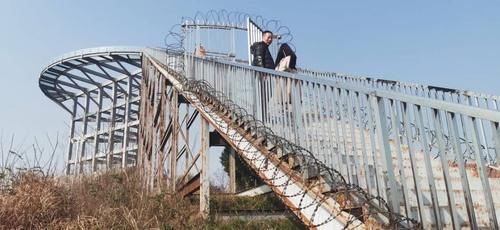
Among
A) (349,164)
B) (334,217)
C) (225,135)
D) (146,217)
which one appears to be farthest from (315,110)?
(146,217)

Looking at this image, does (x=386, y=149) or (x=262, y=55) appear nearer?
(x=386, y=149)

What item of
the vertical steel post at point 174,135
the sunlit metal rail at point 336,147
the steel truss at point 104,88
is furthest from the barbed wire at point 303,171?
the steel truss at point 104,88

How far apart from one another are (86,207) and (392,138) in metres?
4.58

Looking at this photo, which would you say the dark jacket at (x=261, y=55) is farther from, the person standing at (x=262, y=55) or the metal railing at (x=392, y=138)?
the metal railing at (x=392, y=138)

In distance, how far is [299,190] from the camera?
158 inches

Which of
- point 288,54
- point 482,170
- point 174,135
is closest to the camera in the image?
point 482,170

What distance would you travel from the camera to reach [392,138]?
12.7ft

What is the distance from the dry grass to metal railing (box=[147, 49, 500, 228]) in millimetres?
2029

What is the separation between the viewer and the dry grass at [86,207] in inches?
211

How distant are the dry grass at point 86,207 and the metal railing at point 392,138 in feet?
6.66

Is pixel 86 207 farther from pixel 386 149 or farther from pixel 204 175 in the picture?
pixel 386 149

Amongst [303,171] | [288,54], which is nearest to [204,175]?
[288,54]

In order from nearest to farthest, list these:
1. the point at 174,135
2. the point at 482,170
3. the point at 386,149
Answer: the point at 482,170 < the point at 386,149 < the point at 174,135

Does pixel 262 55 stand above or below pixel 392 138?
above
